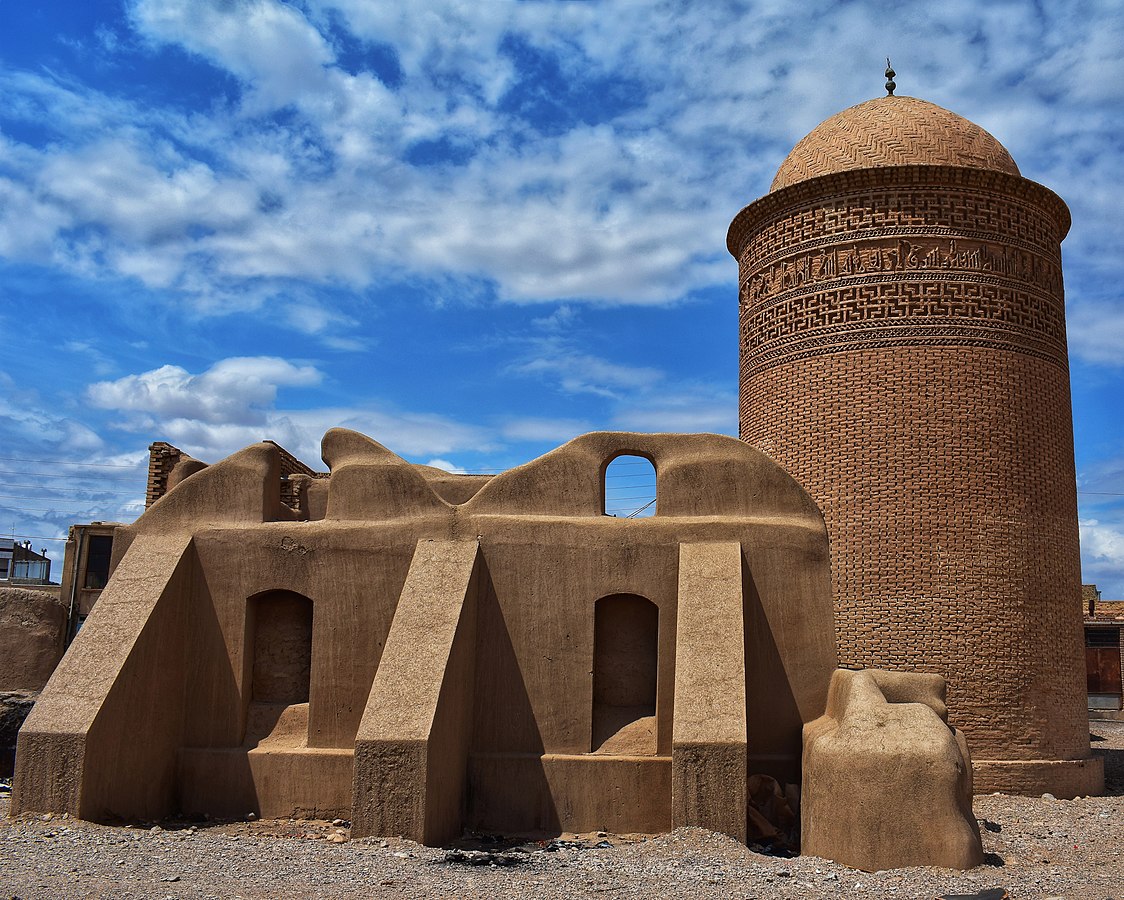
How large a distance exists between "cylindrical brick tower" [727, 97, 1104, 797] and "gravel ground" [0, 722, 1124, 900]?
14.3ft

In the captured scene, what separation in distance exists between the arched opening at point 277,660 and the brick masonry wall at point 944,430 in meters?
6.99

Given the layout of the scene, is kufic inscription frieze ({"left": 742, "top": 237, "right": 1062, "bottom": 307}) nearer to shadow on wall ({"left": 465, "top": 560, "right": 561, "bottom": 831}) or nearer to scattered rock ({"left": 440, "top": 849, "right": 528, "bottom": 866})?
shadow on wall ({"left": 465, "top": 560, "right": 561, "bottom": 831})

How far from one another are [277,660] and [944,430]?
8911 mm

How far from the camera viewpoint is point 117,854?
8.20 metres

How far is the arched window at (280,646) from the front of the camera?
441 inches

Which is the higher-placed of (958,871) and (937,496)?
(937,496)

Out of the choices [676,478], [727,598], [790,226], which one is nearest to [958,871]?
[727,598]

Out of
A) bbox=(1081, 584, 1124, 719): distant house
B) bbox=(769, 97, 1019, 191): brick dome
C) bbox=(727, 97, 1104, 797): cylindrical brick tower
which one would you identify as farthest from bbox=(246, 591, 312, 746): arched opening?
bbox=(1081, 584, 1124, 719): distant house

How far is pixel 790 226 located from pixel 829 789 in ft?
30.1

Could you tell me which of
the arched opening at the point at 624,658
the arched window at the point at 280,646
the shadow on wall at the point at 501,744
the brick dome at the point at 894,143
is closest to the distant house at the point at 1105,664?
the brick dome at the point at 894,143

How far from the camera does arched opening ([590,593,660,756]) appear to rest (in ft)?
Answer: 35.4

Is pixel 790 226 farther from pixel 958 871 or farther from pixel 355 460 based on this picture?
pixel 958 871

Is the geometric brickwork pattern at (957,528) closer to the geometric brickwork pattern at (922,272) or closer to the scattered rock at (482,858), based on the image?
the geometric brickwork pattern at (922,272)

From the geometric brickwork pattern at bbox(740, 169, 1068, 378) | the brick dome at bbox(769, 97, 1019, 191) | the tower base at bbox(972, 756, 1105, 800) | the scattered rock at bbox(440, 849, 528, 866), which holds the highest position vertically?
the brick dome at bbox(769, 97, 1019, 191)
